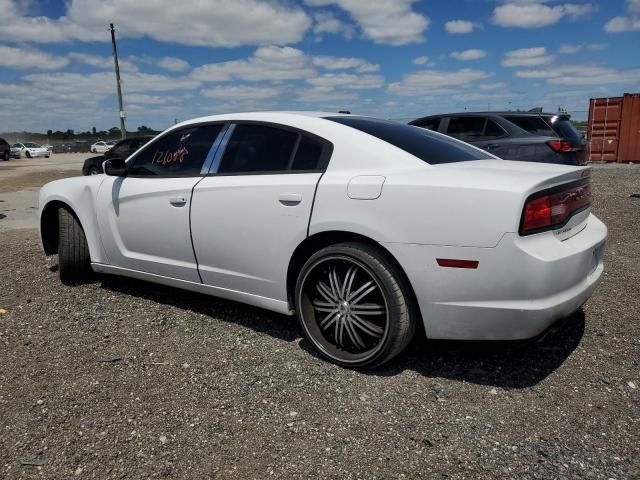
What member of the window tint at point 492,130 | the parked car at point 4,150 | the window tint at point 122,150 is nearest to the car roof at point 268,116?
the window tint at point 492,130

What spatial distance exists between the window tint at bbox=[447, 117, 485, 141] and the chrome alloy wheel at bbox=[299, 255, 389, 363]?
658 cm

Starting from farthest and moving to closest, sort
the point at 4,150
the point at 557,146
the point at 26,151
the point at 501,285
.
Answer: the point at 26,151 < the point at 4,150 < the point at 557,146 < the point at 501,285

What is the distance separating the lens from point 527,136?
27.1 ft

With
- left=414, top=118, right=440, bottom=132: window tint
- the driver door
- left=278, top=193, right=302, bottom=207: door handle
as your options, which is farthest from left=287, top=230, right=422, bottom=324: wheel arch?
left=414, top=118, right=440, bottom=132: window tint

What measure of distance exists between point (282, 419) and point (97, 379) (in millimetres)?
1207

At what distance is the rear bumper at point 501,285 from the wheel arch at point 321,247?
0.24ft

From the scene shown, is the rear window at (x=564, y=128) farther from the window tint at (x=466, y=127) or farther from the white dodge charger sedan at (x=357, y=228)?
the white dodge charger sedan at (x=357, y=228)

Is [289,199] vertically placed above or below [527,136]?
above

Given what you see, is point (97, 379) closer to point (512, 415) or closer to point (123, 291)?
point (123, 291)

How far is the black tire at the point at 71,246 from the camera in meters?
4.53

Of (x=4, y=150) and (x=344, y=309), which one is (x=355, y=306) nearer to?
(x=344, y=309)

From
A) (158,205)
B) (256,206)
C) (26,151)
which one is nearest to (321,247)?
(256,206)

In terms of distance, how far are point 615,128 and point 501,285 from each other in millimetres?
19544

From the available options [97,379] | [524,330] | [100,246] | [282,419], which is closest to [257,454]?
[282,419]
